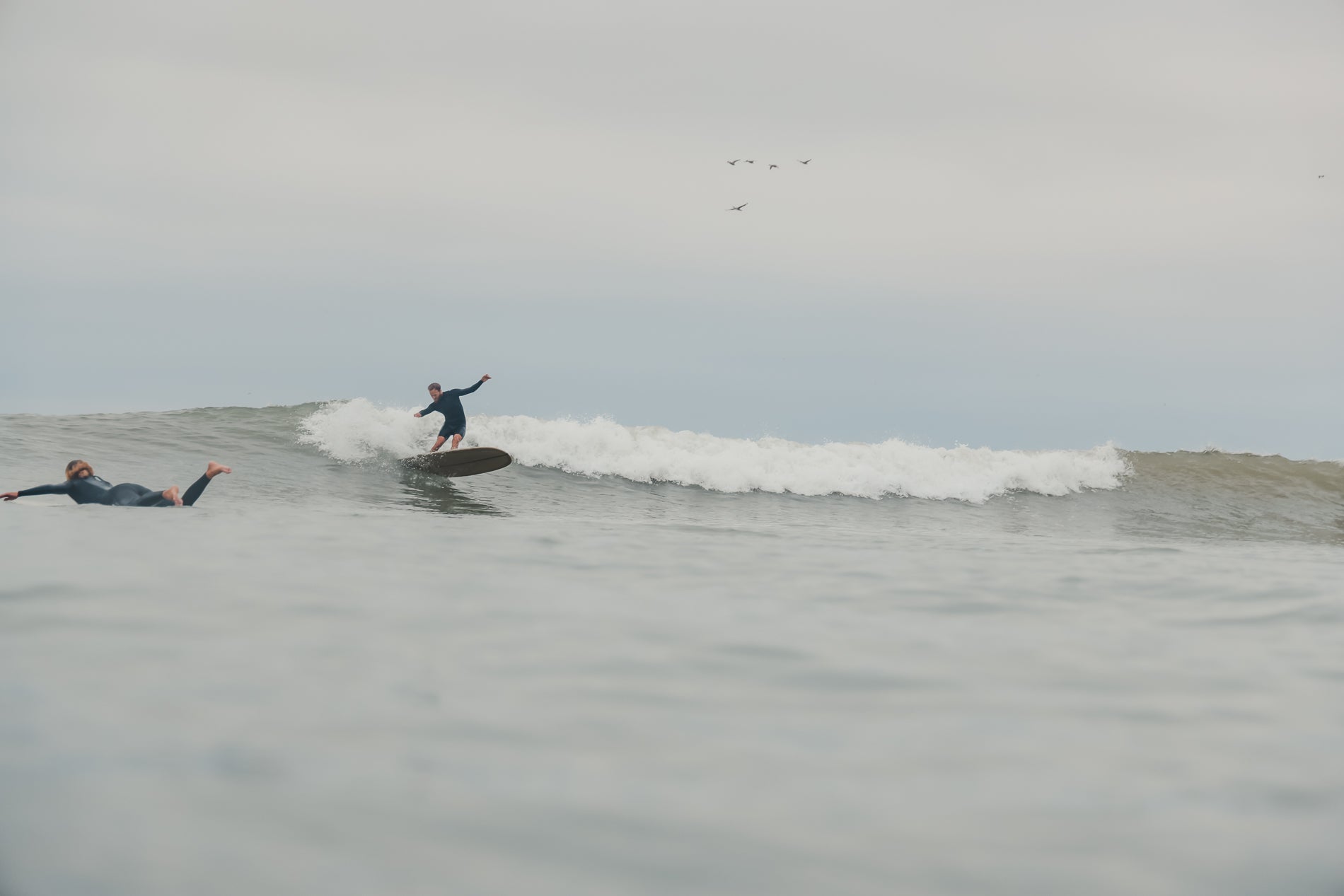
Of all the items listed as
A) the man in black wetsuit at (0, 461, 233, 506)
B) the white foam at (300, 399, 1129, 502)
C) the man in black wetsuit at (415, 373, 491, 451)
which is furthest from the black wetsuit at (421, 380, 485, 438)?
the man in black wetsuit at (0, 461, 233, 506)

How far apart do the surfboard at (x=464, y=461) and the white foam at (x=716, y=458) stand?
4.68ft

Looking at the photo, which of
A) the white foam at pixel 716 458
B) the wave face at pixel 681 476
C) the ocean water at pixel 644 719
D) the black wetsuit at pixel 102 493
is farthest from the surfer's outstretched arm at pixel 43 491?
the white foam at pixel 716 458

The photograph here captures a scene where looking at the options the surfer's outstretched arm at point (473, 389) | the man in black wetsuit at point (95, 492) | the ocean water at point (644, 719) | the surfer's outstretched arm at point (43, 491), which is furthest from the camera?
the surfer's outstretched arm at point (473, 389)

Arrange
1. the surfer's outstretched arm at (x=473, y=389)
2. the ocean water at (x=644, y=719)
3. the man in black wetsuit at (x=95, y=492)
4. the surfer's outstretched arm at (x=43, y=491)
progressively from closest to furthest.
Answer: the ocean water at (x=644, y=719)
the surfer's outstretched arm at (x=43, y=491)
the man in black wetsuit at (x=95, y=492)
the surfer's outstretched arm at (x=473, y=389)

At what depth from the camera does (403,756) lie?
2738 mm

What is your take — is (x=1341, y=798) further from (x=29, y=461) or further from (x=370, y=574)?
(x=29, y=461)

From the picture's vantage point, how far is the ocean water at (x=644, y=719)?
2182mm

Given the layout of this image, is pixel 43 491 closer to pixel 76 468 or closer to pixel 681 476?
pixel 76 468

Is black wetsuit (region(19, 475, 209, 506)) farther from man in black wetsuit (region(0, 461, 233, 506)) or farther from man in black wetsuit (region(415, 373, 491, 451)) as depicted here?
man in black wetsuit (region(415, 373, 491, 451))

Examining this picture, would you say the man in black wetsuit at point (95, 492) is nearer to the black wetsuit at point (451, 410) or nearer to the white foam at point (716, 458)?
the black wetsuit at point (451, 410)

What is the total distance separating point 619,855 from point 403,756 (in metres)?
0.88

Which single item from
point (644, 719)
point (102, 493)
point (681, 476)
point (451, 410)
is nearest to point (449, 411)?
point (451, 410)

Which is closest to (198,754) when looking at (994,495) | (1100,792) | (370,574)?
(1100,792)

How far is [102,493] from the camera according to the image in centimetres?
1005
